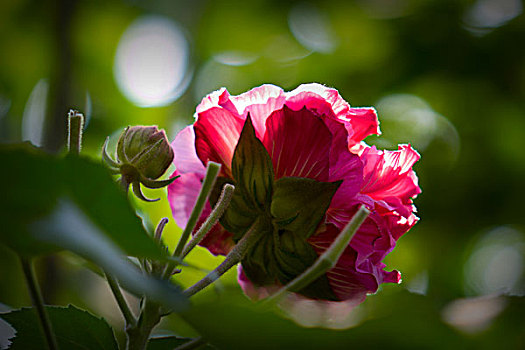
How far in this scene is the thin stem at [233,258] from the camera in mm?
333

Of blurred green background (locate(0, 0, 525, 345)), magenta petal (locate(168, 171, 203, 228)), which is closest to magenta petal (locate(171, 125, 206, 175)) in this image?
magenta petal (locate(168, 171, 203, 228))

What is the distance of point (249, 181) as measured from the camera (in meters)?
0.39

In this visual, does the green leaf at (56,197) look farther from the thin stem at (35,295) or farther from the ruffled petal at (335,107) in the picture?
the ruffled petal at (335,107)

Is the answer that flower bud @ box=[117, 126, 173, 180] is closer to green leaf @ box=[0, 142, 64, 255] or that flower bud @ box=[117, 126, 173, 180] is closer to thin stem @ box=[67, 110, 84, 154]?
thin stem @ box=[67, 110, 84, 154]

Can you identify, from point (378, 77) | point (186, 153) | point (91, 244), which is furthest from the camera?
point (378, 77)

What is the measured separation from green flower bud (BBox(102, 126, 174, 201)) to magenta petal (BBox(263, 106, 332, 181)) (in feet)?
0.25

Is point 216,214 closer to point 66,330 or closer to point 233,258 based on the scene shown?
point 233,258

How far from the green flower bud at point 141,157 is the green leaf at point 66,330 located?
0.31ft

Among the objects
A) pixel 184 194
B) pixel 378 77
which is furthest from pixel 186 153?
pixel 378 77

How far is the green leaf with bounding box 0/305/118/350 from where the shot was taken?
0.38m

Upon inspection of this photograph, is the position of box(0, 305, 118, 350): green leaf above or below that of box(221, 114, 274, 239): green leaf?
below

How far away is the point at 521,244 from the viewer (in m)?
1.64

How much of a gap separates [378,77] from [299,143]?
1364 millimetres

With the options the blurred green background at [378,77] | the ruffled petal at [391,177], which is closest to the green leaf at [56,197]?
the ruffled petal at [391,177]
